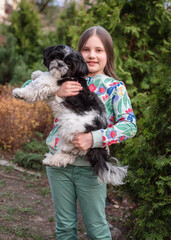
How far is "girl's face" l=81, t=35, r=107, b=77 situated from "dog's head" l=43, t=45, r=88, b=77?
0.24 metres

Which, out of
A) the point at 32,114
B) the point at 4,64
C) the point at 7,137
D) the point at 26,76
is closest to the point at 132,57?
the point at 32,114

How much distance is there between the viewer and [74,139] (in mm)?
2121

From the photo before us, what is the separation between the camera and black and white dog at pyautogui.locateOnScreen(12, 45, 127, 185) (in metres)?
2.12

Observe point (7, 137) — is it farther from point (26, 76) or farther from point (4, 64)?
point (4, 64)

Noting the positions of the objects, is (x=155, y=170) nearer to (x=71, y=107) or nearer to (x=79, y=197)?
(x=79, y=197)

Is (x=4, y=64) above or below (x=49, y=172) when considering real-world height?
above

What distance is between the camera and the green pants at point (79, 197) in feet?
7.55

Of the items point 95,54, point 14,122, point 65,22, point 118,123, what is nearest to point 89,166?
point 118,123

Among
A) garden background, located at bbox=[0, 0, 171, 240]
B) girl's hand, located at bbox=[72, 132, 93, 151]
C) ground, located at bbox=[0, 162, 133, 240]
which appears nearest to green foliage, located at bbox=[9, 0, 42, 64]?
garden background, located at bbox=[0, 0, 171, 240]

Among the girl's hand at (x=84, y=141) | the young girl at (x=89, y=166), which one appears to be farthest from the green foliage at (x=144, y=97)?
the girl's hand at (x=84, y=141)

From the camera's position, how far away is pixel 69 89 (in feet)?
7.24

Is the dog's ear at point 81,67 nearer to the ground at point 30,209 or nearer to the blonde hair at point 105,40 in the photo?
the blonde hair at point 105,40

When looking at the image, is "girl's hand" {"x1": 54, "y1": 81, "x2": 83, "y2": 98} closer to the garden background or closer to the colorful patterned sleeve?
the colorful patterned sleeve

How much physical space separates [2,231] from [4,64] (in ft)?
24.5
